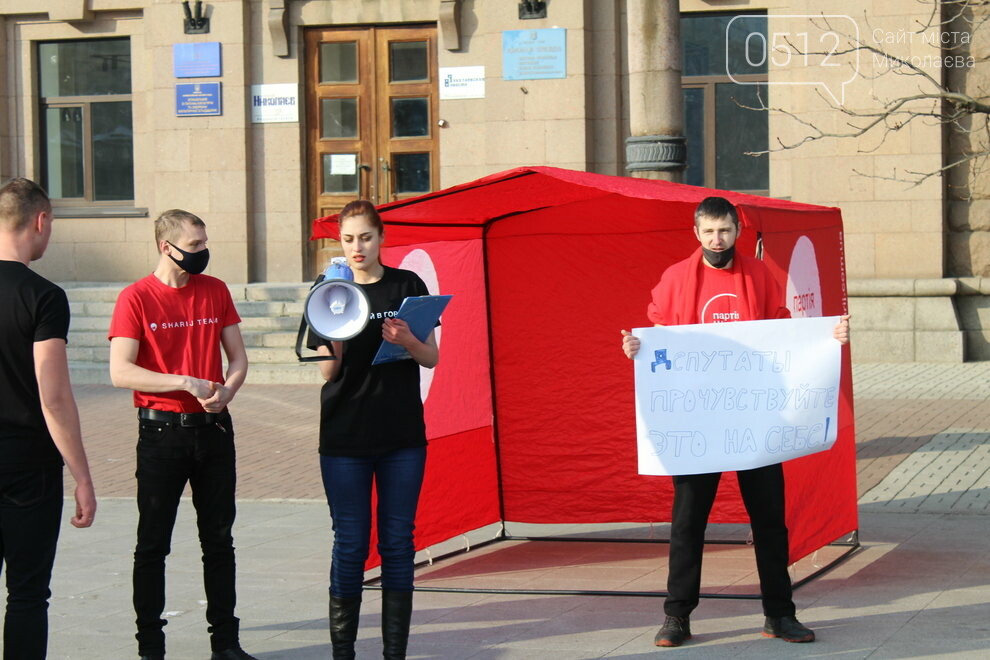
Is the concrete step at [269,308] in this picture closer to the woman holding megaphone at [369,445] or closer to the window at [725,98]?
the window at [725,98]

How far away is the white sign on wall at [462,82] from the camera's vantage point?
60.3 feet

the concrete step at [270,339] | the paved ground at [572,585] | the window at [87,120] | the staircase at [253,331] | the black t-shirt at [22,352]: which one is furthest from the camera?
the window at [87,120]

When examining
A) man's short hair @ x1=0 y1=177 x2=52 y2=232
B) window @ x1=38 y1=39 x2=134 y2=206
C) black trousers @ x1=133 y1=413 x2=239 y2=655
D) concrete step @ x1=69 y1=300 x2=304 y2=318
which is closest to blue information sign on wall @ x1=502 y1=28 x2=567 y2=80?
concrete step @ x1=69 y1=300 x2=304 y2=318

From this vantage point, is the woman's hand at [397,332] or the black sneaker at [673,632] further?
the black sneaker at [673,632]

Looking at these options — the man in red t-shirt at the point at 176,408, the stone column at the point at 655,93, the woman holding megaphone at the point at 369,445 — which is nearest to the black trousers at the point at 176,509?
the man in red t-shirt at the point at 176,408

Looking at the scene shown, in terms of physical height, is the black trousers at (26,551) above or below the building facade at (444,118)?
below

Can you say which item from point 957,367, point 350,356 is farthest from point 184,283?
point 957,367

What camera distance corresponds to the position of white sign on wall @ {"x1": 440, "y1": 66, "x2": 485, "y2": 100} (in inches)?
723

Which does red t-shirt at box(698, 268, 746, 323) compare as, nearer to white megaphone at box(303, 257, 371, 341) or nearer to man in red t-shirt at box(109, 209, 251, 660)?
white megaphone at box(303, 257, 371, 341)

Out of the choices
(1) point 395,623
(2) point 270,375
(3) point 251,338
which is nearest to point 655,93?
(1) point 395,623

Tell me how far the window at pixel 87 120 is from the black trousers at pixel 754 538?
1580cm

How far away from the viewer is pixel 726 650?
5.62m

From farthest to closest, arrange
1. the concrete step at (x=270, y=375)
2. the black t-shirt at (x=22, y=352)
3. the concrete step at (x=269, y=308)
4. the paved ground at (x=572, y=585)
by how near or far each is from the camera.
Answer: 1. the concrete step at (x=269, y=308)
2. the concrete step at (x=270, y=375)
3. the paved ground at (x=572, y=585)
4. the black t-shirt at (x=22, y=352)

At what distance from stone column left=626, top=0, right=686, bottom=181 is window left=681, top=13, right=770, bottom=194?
8.77 m
